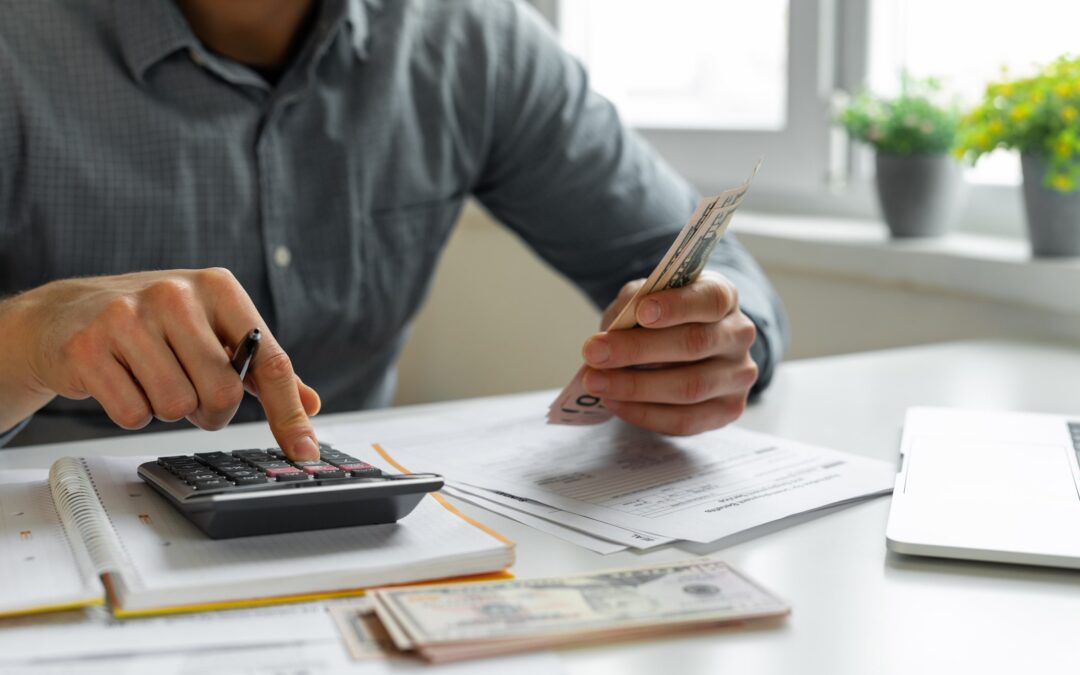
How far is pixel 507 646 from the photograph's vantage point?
19.7 inches

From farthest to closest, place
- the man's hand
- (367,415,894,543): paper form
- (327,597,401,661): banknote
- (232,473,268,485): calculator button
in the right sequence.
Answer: the man's hand → (367,415,894,543): paper form → (232,473,268,485): calculator button → (327,597,401,661): banknote

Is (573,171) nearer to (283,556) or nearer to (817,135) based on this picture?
(817,135)

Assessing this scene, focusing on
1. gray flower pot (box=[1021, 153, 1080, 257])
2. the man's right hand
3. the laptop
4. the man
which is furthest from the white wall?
the man's right hand

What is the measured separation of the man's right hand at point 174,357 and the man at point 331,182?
0.06 meters

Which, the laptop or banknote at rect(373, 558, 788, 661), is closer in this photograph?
banknote at rect(373, 558, 788, 661)

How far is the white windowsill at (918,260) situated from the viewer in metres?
1.40

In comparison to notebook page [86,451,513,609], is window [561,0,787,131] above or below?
above

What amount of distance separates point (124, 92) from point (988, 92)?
1.01 m

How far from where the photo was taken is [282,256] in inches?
→ 47.1

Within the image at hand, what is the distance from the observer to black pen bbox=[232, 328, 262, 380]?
65 cm

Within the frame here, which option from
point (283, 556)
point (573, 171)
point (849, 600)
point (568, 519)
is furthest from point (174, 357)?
point (573, 171)

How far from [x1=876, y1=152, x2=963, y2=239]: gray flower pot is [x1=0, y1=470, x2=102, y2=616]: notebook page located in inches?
49.0

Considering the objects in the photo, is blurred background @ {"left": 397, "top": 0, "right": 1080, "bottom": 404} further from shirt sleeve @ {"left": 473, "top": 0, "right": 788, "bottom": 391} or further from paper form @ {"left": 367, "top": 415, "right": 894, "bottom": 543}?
paper form @ {"left": 367, "top": 415, "right": 894, "bottom": 543}

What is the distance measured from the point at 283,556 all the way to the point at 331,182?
2.39 ft
